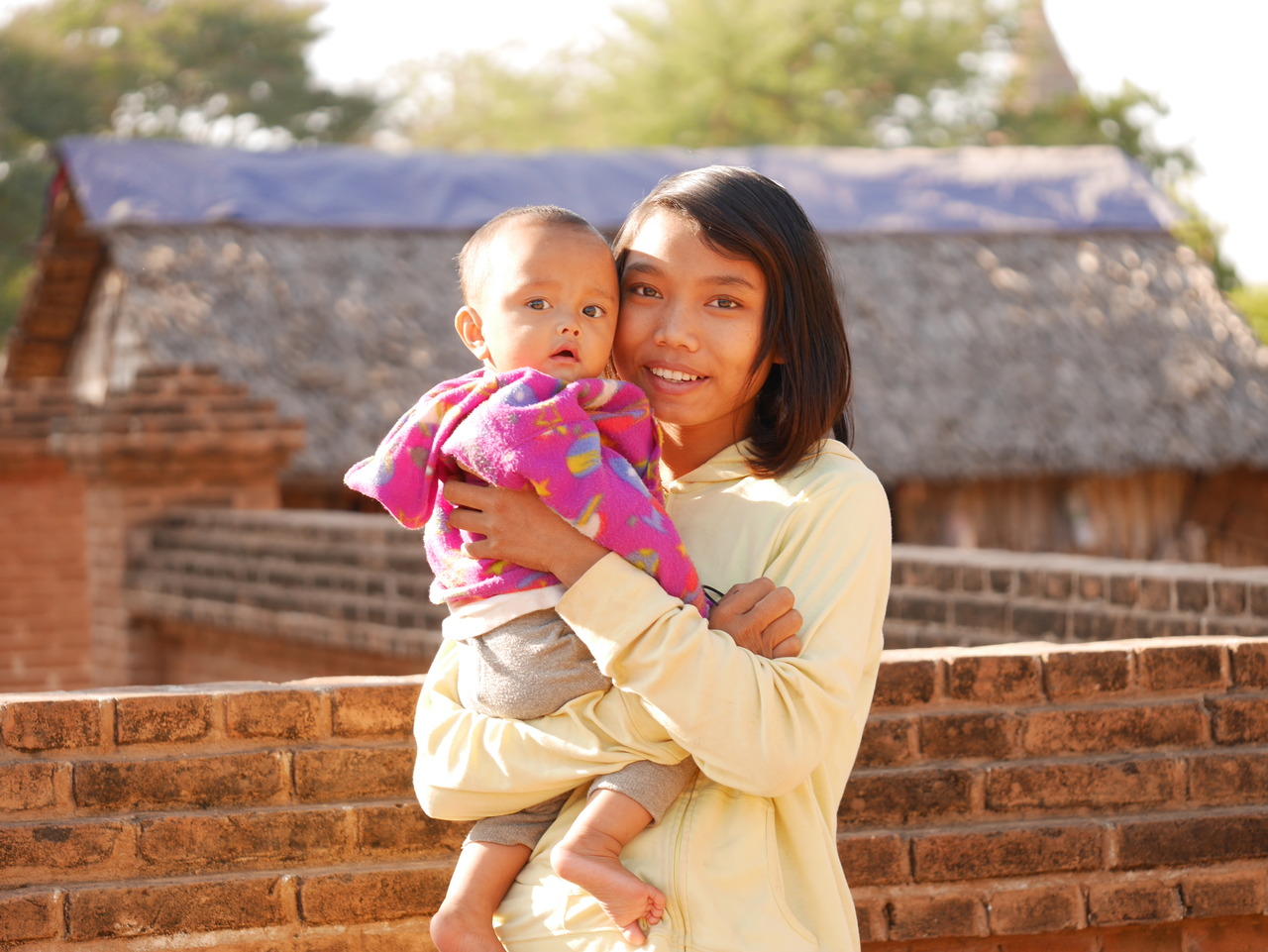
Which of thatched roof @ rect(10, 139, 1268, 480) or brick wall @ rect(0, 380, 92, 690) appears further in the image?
thatched roof @ rect(10, 139, 1268, 480)

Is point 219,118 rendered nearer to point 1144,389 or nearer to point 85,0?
point 85,0

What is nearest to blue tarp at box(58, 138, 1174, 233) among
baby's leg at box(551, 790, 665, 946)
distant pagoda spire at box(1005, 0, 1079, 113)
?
baby's leg at box(551, 790, 665, 946)

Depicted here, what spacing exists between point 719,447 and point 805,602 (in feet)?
1.56

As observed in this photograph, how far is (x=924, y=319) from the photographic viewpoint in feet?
46.0

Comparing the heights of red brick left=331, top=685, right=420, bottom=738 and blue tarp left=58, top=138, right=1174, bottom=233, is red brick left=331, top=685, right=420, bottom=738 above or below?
above

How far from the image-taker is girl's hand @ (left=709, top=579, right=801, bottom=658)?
1.96 m

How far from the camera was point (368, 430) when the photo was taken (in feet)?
38.6

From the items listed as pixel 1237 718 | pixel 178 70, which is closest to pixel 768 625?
pixel 1237 718

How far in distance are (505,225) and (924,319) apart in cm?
1217

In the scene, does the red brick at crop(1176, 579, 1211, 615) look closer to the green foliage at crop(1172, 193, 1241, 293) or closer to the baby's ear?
the baby's ear

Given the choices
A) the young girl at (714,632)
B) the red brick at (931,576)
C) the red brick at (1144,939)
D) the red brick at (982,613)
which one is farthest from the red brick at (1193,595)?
the young girl at (714,632)

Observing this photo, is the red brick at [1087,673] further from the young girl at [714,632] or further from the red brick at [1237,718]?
the young girl at [714,632]

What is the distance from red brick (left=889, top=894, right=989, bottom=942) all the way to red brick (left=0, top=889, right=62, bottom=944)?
1.57 metres

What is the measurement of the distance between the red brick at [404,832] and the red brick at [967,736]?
94 cm
